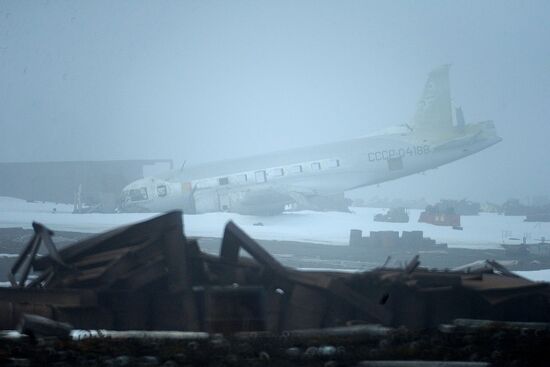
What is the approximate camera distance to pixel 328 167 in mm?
22219

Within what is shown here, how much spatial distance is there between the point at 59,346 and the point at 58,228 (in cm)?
1522

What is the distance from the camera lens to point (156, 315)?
5.58m

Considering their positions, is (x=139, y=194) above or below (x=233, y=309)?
A: above

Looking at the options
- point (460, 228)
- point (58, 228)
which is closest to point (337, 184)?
point (460, 228)

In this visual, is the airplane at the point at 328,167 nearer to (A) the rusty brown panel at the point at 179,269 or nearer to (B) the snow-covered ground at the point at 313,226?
(B) the snow-covered ground at the point at 313,226

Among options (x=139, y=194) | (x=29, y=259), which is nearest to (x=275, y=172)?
(x=139, y=194)

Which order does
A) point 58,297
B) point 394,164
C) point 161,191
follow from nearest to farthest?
point 58,297, point 394,164, point 161,191

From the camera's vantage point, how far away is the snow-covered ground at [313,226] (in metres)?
17.7

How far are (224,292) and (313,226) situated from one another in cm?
1476

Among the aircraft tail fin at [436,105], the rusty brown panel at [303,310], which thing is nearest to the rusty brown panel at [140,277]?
the rusty brown panel at [303,310]

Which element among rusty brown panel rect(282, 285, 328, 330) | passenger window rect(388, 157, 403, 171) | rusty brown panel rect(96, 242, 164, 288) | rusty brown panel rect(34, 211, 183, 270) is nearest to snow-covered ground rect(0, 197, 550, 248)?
passenger window rect(388, 157, 403, 171)

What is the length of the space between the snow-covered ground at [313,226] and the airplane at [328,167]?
0.77m

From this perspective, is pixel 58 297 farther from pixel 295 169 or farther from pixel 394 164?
pixel 394 164

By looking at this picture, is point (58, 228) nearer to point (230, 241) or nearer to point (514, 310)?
point (230, 241)
